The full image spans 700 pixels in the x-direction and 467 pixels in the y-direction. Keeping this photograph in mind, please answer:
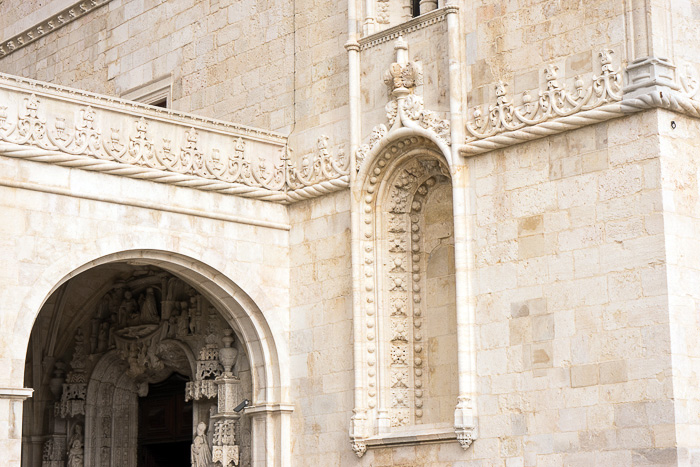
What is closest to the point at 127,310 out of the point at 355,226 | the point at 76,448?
Answer: the point at 76,448

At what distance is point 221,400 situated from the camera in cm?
1548

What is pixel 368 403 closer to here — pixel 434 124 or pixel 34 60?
pixel 434 124

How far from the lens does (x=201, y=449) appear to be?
15672mm

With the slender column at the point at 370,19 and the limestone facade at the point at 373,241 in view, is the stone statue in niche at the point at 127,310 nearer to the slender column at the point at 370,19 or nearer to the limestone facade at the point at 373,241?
the limestone facade at the point at 373,241

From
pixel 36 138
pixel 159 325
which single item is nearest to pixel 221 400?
pixel 159 325

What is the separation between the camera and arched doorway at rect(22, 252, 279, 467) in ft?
54.3

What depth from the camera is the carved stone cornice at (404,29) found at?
555 inches

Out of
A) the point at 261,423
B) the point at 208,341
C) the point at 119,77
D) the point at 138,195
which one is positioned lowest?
the point at 261,423

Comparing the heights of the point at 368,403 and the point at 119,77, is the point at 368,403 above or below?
below

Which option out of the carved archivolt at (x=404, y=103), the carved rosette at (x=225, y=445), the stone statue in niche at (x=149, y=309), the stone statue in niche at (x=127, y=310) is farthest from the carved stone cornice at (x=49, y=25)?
the carved rosette at (x=225, y=445)

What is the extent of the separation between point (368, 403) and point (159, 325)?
12.7 feet

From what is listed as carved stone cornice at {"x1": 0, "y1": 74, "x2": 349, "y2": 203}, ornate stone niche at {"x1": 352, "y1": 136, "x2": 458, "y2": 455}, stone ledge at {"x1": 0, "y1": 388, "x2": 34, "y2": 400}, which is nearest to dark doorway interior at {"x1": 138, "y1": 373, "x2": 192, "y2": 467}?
carved stone cornice at {"x1": 0, "y1": 74, "x2": 349, "y2": 203}

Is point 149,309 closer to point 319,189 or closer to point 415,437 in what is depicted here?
point 319,189

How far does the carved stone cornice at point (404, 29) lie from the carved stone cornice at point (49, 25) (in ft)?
20.9
